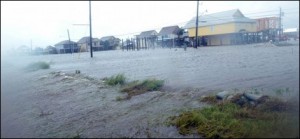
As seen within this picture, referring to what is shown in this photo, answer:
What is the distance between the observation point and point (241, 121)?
3990 mm

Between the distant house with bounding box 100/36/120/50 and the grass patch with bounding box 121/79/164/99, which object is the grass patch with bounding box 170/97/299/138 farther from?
the distant house with bounding box 100/36/120/50

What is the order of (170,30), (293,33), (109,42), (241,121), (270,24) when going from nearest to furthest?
(241,121)
(293,33)
(270,24)
(170,30)
(109,42)

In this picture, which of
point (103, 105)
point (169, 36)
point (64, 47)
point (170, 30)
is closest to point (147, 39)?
point (169, 36)

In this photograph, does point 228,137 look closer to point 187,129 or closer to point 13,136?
point 187,129

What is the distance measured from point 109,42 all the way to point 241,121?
62.1 m

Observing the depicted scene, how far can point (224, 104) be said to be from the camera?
15.9 feet

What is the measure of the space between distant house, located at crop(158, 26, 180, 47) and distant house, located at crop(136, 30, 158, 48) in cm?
151

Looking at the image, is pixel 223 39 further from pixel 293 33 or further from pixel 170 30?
pixel 170 30

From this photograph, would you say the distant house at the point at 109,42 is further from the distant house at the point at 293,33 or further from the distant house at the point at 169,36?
the distant house at the point at 293,33

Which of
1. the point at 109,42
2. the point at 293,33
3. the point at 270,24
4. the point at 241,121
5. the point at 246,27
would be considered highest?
the point at 109,42

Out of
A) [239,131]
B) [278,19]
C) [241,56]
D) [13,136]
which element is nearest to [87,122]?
[13,136]

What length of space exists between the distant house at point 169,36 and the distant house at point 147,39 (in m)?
1.51

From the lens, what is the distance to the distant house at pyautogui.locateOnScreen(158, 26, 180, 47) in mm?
43500

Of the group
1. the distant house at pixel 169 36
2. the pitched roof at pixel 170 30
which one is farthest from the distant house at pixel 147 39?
the pitched roof at pixel 170 30
